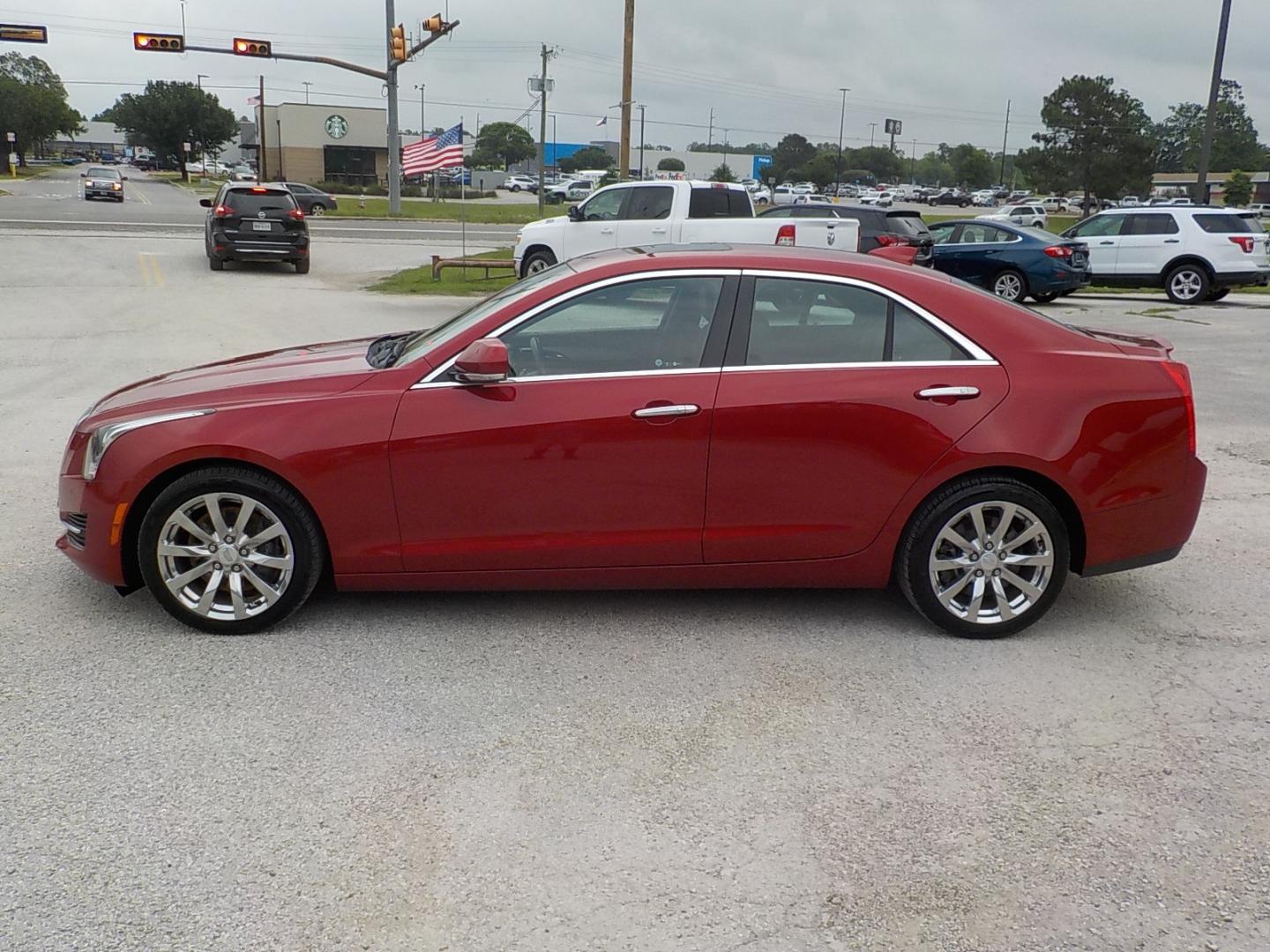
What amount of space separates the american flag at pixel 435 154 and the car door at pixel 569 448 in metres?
18.7

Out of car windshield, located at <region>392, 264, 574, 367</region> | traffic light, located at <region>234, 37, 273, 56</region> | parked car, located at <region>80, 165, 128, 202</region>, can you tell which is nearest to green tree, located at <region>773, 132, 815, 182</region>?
parked car, located at <region>80, 165, 128, 202</region>

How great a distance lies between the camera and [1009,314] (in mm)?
4898

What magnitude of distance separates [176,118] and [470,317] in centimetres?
10149

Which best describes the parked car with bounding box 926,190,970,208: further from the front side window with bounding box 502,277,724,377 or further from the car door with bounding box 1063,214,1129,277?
the front side window with bounding box 502,277,724,377

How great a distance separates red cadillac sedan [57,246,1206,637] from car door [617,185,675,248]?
510 inches

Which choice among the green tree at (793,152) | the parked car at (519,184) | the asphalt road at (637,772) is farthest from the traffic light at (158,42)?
the green tree at (793,152)

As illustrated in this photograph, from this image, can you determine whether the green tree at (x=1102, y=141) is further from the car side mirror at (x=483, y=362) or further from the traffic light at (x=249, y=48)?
the car side mirror at (x=483, y=362)

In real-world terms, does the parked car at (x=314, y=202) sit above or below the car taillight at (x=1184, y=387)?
above

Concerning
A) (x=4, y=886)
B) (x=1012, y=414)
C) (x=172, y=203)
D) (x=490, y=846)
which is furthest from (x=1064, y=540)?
(x=172, y=203)

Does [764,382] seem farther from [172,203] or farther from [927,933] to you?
[172,203]

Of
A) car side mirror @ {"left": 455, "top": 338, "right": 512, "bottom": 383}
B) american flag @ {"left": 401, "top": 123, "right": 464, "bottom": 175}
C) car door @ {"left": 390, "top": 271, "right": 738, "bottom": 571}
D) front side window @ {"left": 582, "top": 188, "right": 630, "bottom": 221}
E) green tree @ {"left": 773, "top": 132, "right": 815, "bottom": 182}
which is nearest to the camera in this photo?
car side mirror @ {"left": 455, "top": 338, "right": 512, "bottom": 383}

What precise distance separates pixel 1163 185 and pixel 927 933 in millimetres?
120347

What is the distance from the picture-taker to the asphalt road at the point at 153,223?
31.9 metres

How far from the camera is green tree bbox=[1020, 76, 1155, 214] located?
258ft
